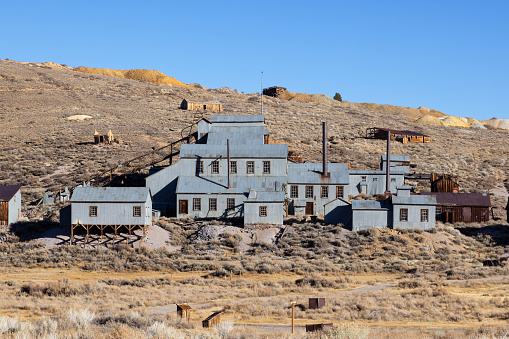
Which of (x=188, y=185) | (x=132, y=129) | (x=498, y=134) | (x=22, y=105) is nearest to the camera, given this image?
(x=188, y=185)

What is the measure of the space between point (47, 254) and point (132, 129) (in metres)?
45.8

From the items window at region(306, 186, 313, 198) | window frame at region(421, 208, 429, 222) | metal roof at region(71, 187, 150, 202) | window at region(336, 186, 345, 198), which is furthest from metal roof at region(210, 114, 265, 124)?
window frame at region(421, 208, 429, 222)

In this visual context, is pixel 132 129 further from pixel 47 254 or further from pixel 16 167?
pixel 47 254

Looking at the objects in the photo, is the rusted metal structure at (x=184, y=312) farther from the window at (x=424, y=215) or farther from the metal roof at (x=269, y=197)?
the window at (x=424, y=215)

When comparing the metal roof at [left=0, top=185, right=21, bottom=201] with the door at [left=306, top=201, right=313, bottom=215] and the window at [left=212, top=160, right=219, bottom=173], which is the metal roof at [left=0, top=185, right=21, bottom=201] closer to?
the window at [left=212, top=160, right=219, bottom=173]

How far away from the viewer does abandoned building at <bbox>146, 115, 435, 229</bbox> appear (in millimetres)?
48156

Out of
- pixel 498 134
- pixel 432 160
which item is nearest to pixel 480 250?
pixel 432 160

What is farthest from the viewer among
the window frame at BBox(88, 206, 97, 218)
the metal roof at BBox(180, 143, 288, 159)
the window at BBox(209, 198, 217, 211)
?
the metal roof at BBox(180, 143, 288, 159)

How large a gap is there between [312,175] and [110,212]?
1825cm

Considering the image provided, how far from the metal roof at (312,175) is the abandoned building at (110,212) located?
46.8 feet

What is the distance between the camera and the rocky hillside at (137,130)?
232ft

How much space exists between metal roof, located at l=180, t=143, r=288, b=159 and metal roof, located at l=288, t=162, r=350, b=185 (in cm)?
188

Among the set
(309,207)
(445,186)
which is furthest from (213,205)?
(445,186)

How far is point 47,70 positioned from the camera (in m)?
129
